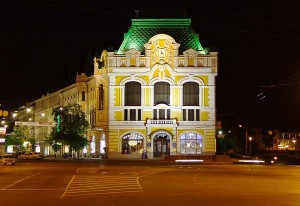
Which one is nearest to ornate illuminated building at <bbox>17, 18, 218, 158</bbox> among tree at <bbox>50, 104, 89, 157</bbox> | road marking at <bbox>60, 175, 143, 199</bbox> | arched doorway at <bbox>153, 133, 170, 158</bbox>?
arched doorway at <bbox>153, 133, 170, 158</bbox>

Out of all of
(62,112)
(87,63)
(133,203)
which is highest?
(87,63)

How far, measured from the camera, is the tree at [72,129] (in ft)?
337

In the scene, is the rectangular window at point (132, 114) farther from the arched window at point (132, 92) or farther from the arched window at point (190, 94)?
the arched window at point (190, 94)

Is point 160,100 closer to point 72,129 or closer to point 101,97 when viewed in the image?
point 101,97

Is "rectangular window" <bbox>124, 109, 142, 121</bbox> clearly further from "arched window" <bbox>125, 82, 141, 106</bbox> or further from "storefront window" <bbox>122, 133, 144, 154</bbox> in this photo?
"storefront window" <bbox>122, 133, 144, 154</bbox>

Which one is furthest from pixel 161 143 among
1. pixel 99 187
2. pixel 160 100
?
pixel 99 187

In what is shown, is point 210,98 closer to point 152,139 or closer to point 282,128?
point 152,139

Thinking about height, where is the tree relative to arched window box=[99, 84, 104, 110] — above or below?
below

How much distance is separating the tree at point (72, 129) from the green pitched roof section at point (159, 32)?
14.7 m

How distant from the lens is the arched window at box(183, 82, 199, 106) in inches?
3760

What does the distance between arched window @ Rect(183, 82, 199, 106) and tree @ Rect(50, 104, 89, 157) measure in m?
18.5

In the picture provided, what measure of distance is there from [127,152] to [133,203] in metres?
69.9

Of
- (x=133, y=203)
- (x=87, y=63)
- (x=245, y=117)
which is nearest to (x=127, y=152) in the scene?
(x=87, y=63)

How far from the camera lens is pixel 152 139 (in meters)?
95.0
